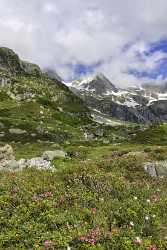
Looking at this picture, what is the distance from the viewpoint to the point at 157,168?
30.7 meters

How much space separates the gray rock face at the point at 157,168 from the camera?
2910cm

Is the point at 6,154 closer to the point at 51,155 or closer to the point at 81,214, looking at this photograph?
the point at 51,155

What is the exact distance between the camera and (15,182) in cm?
1806

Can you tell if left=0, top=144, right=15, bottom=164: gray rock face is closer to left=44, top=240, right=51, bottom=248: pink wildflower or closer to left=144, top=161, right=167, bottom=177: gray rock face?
left=144, top=161, right=167, bottom=177: gray rock face

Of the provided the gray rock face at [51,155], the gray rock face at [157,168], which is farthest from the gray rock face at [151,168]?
the gray rock face at [51,155]

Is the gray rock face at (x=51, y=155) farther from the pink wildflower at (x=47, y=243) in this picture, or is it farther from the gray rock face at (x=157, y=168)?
the pink wildflower at (x=47, y=243)

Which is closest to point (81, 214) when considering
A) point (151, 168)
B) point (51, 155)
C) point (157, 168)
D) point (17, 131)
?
point (151, 168)

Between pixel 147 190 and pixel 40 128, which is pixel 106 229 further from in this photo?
pixel 40 128

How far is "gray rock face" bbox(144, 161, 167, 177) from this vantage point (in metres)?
29.1

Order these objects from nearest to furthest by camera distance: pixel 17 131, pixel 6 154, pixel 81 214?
pixel 81 214 → pixel 6 154 → pixel 17 131

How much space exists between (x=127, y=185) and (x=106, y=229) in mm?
4346

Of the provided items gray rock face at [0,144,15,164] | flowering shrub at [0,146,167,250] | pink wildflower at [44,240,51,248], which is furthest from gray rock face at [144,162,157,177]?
gray rock face at [0,144,15,164]

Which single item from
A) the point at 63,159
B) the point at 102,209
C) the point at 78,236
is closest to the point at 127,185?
the point at 102,209

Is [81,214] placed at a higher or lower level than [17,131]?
higher
